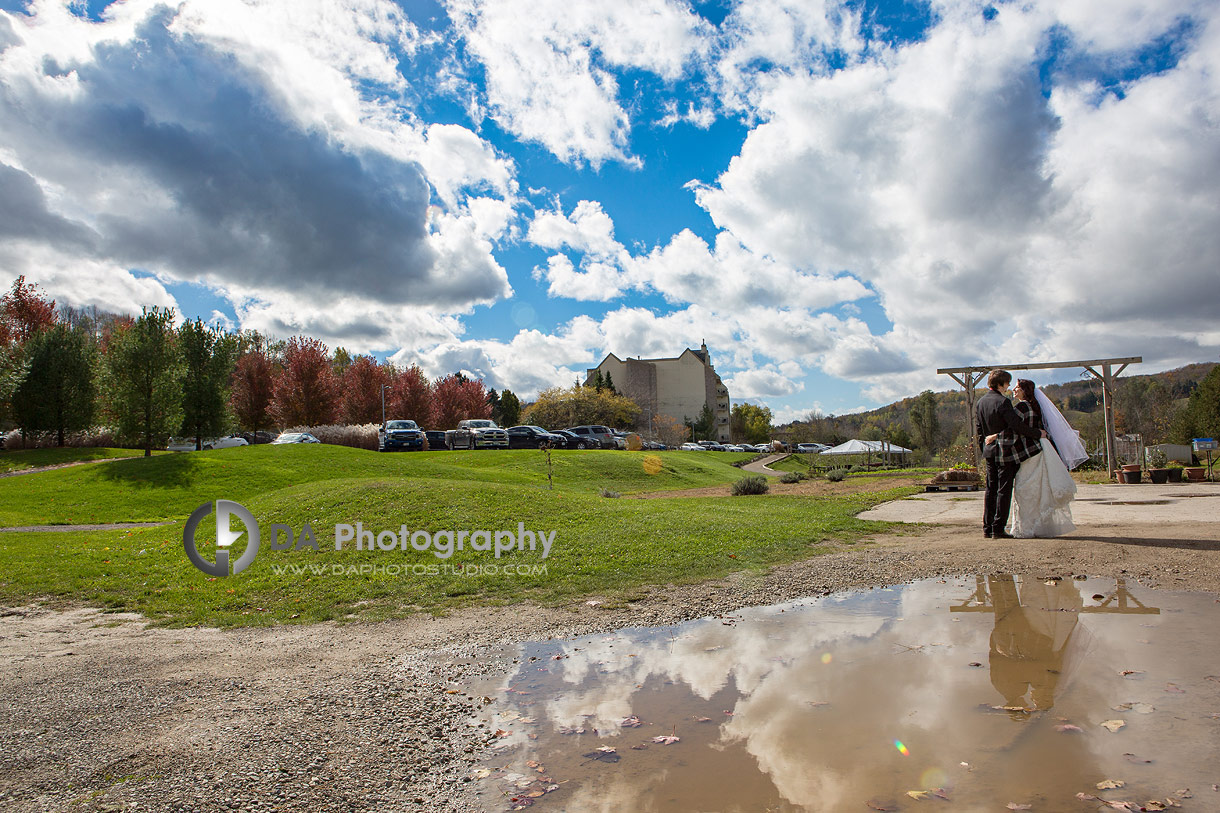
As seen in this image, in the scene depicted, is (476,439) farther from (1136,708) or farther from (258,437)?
(1136,708)

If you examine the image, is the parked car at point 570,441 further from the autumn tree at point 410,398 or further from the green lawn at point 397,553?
the green lawn at point 397,553

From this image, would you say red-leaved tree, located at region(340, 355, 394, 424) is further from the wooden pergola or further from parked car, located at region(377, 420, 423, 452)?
the wooden pergola

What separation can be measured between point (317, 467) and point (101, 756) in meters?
22.1

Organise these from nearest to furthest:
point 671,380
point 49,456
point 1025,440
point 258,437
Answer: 1. point 1025,440
2. point 49,456
3. point 258,437
4. point 671,380

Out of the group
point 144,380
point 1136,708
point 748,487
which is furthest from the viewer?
point 144,380

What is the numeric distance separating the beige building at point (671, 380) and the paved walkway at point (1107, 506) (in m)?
88.6

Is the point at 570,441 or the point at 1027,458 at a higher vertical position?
the point at 570,441

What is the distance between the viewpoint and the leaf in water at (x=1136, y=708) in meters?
3.45

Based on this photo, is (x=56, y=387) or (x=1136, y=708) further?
(x=56, y=387)

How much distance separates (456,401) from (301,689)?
6400 cm

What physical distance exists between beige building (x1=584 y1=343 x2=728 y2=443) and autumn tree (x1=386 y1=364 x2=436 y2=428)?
4806cm

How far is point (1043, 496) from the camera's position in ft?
28.9

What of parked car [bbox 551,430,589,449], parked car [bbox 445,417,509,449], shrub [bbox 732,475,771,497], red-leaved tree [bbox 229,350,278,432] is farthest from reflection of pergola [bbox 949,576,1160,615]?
red-leaved tree [bbox 229,350,278,432]

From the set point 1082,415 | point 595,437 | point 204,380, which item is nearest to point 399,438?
point 204,380
